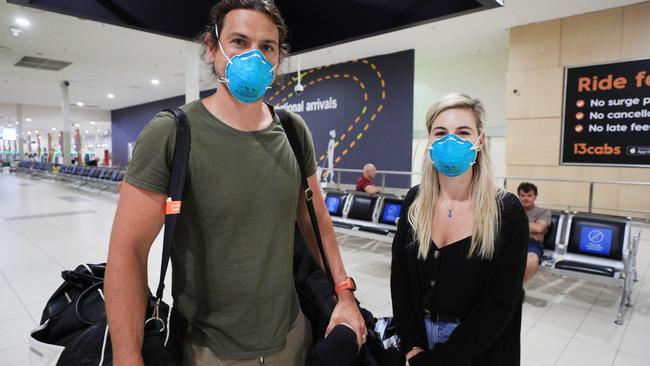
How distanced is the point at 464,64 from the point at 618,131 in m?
4.62

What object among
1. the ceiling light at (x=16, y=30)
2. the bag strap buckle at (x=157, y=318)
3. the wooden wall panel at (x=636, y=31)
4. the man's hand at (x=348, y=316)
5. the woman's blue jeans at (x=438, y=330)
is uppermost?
the ceiling light at (x=16, y=30)

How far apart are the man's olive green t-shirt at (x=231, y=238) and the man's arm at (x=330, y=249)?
186 mm

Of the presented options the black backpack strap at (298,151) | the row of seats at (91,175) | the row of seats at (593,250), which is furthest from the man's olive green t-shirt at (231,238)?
the row of seats at (91,175)

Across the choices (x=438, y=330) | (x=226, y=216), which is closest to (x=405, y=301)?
(x=438, y=330)

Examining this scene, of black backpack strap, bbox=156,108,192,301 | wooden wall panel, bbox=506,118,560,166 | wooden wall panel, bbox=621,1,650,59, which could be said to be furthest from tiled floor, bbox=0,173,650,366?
wooden wall panel, bbox=621,1,650,59

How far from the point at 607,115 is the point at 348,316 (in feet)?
27.8

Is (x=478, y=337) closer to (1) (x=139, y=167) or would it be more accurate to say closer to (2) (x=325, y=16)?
(1) (x=139, y=167)

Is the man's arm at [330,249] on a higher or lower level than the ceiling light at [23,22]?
lower

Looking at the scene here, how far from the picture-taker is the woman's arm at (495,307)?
123 centimetres

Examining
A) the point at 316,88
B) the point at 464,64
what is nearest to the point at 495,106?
the point at 464,64

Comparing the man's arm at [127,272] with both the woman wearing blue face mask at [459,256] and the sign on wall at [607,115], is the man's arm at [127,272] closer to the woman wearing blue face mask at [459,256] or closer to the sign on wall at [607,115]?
the woman wearing blue face mask at [459,256]

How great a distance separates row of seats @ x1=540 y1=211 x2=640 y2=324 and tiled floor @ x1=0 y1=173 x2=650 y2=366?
0.26 metres

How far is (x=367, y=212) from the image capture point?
5379 mm

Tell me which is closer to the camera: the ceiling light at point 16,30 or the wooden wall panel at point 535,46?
the wooden wall panel at point 535,46
